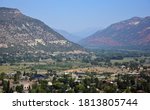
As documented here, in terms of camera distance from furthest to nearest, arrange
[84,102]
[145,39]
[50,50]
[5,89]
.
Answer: [145,39] → [50,50] → [5,89] → [84,102]

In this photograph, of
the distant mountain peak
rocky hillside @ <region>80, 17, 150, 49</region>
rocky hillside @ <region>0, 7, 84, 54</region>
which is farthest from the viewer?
rocky hillside @ <region>80, 17, 150, 49</region>

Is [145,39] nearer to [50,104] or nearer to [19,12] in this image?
[19,12]

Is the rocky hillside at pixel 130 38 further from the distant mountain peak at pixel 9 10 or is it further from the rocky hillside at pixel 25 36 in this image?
the distant mountain peak at pixel 9 10

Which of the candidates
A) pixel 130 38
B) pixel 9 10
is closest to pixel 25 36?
pixel 9 10

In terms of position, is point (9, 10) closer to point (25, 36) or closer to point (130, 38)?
point (25, 36)

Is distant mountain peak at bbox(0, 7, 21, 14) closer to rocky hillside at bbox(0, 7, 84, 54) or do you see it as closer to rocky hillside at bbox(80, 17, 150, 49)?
rocky hillside at bbox(0, 7, 84, 54)

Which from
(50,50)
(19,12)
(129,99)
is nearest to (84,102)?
(129,99)

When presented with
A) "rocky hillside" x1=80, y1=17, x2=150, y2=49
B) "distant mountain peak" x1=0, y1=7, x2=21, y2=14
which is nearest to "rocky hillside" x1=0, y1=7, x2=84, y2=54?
"distant mountain peak" x1=0, y1=7, x2=21, y2=14

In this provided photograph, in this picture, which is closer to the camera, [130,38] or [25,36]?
[25,36]
